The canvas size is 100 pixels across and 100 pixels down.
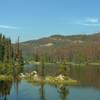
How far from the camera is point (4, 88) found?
97.5 m

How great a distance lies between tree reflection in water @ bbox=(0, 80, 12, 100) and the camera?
269ft

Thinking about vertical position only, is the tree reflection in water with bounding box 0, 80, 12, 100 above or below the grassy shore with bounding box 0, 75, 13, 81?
below

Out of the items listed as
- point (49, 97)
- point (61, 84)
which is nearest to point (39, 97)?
point (49, 97)

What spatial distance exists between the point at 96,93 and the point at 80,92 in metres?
4.12

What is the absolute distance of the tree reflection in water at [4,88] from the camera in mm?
81875

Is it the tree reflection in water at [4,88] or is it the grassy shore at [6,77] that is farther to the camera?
the grassy shore at [6,77]

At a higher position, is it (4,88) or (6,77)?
(6,77)

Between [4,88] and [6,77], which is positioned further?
[6,77]

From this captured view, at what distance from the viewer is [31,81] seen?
117 metres

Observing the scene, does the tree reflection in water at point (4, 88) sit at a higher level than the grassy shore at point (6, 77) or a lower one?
lower

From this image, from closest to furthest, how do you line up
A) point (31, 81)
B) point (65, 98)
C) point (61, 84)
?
point (65, 98) → point (61, 84) → point (31, 81)

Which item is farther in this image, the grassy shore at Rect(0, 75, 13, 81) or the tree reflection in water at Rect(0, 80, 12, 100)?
the grassy shore at Rect(0, 75, 13, 81)

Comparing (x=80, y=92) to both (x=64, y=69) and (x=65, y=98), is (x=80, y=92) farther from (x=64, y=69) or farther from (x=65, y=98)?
(x=64, y=69)

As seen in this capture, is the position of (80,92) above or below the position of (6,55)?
below
